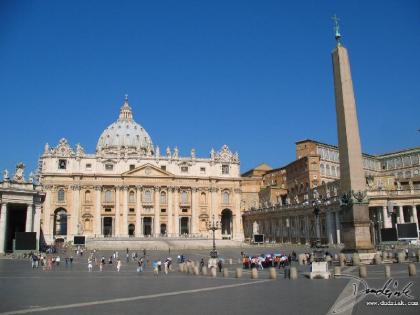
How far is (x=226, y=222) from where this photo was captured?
83.6 m

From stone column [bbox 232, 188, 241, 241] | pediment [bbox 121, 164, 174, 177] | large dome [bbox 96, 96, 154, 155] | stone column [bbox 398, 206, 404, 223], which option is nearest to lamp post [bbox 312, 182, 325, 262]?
stone column [bbox 398, 206, 404, 223]

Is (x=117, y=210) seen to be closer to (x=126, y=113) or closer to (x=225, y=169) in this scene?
(x=225, y=169)

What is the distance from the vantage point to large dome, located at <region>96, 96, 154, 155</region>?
103 meters

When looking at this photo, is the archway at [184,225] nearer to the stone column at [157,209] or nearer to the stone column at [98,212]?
the stone column at [157,209]

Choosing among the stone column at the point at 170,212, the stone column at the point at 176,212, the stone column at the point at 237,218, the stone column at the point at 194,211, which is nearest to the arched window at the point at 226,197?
the stone column at the point at 237,218

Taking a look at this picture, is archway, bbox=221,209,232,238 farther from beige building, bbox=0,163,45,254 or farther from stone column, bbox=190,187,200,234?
beige building, bbox=0,163,45,254

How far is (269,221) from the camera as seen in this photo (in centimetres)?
6938

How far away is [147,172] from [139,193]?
3.81 meters

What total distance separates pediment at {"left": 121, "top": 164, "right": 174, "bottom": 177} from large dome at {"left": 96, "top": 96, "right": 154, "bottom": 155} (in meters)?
24.5

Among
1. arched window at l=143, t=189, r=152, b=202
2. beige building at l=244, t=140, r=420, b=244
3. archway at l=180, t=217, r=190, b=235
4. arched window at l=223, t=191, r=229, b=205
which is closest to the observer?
beige building at l=244, t=140, r=420, b=244

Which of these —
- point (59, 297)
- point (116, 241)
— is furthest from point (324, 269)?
point (116, 241)

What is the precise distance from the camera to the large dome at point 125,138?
102562 mm

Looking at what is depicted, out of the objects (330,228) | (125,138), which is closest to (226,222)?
(125,138)

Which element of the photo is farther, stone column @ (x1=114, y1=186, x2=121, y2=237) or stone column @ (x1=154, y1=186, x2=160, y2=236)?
stone column @ (x1=154, y1=186, x2=160, y2=236)
